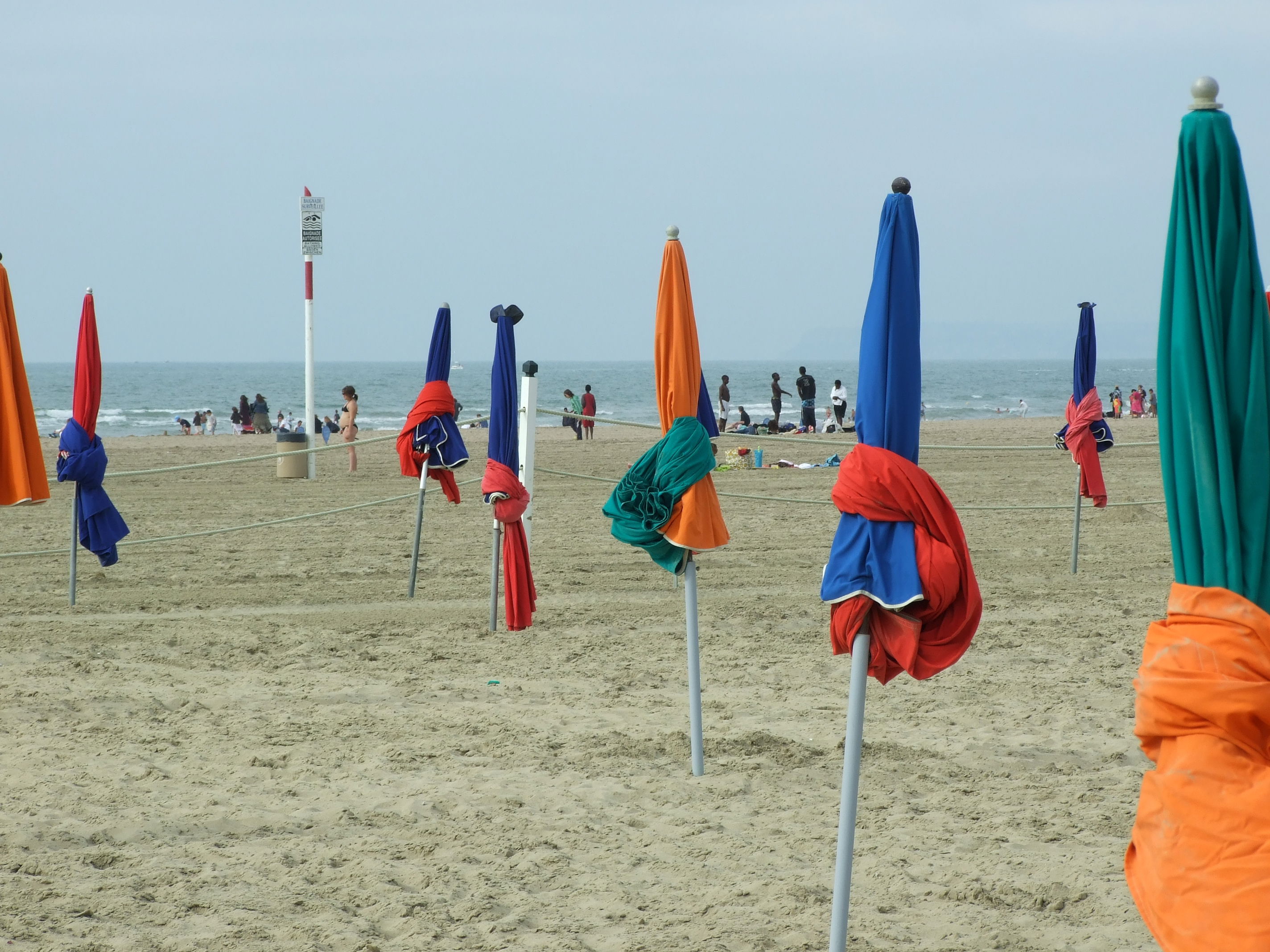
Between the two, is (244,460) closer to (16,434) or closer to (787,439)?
(16,434)

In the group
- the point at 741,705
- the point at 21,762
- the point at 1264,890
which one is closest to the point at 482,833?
the point at 741,705

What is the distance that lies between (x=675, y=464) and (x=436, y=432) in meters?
3.81

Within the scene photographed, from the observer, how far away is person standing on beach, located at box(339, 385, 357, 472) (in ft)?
54.0

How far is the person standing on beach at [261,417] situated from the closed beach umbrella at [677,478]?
968 inches

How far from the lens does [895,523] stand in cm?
277

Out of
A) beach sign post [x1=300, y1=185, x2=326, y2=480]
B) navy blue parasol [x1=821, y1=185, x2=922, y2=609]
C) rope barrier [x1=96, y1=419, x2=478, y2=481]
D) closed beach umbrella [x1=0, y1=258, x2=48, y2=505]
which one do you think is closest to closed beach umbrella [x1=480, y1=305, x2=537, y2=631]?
rope barrier [x1=96, y1=419, x2=478, y2=481]

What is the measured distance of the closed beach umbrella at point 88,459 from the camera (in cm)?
723

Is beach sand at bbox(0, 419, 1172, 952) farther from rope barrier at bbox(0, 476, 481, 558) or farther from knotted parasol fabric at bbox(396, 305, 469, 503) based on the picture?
knotted parasol fabric at bbox(396, 305, 469, 503)

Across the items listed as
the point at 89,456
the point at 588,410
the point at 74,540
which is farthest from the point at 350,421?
the point at 89,456

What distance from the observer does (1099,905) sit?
344cm

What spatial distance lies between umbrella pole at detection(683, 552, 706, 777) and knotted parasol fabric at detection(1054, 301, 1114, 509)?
4.87 meters

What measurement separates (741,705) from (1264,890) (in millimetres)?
3973

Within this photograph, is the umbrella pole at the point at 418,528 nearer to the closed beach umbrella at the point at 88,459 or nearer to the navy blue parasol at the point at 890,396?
the closed beach umbrella at the point at 88,459

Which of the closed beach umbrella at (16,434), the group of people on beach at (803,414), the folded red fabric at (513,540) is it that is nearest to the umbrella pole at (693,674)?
the folded red fabric at (513,540)
